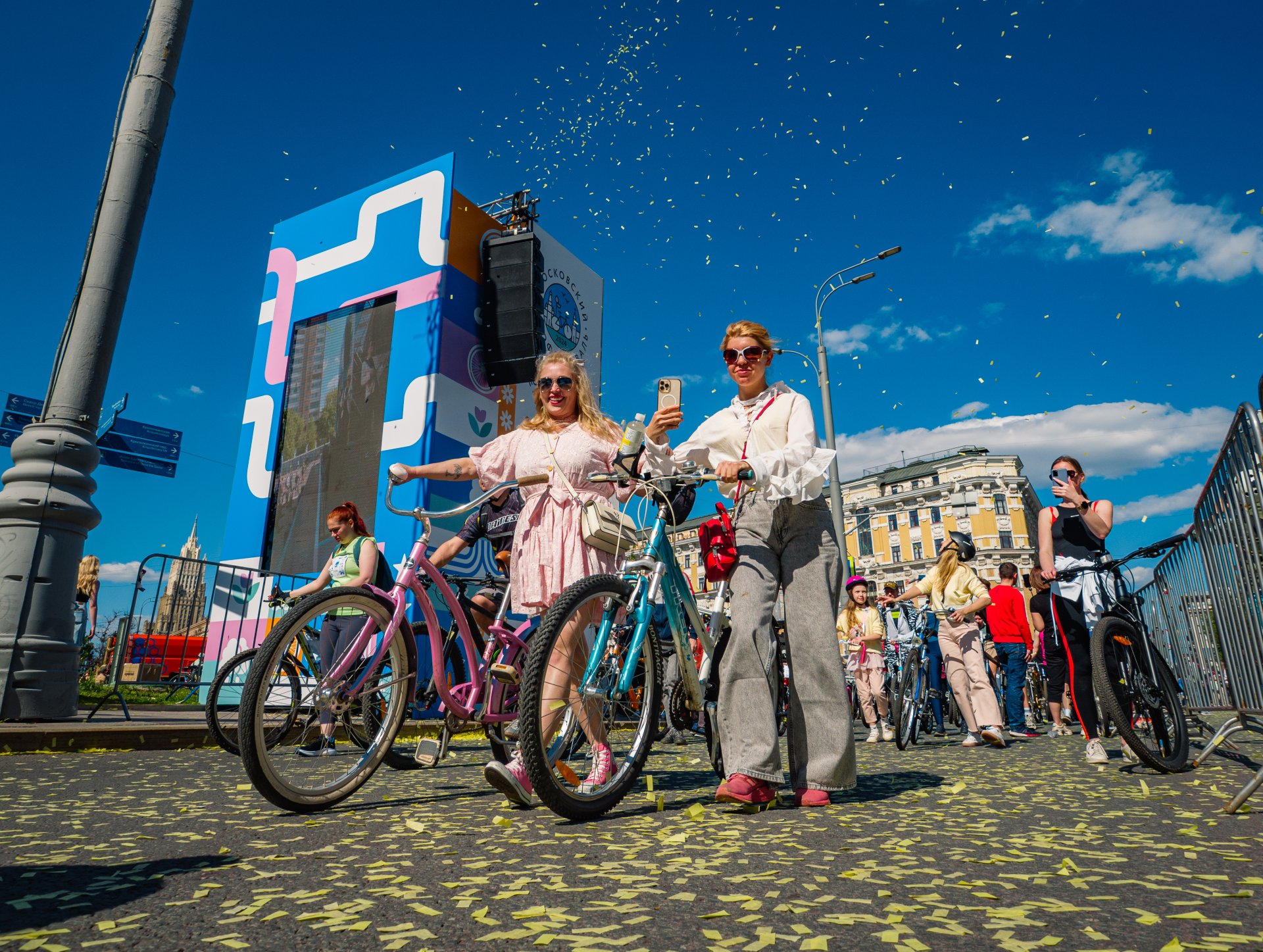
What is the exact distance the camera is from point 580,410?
393cm

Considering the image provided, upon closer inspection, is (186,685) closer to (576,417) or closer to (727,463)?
(576,417)

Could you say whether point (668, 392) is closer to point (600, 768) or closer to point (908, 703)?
point (600, 768)

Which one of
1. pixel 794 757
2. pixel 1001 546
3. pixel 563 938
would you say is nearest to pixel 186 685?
pixel 794 757

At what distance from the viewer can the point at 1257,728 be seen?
3.83 m

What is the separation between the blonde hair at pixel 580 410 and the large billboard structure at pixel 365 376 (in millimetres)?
6724

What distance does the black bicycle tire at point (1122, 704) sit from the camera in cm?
404

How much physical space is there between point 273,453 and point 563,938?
489 inches

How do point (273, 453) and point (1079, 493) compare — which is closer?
→ point (1079, 493)

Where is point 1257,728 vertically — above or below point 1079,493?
below

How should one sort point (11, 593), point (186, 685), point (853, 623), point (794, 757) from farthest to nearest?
point (853, 623), point (186, 685), point (11, 593), point (794, 757)

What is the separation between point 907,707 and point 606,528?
4.83 meters

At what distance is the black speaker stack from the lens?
10.6 m

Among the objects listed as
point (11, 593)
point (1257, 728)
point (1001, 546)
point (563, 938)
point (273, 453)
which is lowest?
point (563, 938)

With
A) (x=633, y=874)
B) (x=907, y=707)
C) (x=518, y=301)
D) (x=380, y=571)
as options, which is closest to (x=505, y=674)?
(x=633, y=874)
